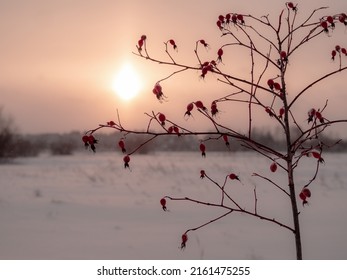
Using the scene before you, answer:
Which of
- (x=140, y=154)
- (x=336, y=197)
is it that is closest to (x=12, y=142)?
(x=140, y=154)

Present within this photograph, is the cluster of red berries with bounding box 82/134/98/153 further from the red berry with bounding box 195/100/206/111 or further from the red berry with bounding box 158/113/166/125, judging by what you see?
the red berry with bounding box 195/100/206/111

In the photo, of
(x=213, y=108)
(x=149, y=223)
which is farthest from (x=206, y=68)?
(x=149, y=223)

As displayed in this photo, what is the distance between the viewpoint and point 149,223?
4.27m

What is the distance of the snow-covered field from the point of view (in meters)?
3.34

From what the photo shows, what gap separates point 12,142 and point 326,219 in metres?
9.95

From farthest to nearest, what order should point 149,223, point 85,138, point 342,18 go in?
point 149,223, point 342,18, point 85,138

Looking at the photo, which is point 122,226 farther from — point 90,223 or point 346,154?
point 346,154

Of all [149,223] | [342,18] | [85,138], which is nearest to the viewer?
[85,138]

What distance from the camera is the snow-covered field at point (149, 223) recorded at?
3340 millimetres

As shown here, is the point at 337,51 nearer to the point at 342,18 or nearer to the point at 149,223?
the point at 342,18

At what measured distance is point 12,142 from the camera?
1241 cm

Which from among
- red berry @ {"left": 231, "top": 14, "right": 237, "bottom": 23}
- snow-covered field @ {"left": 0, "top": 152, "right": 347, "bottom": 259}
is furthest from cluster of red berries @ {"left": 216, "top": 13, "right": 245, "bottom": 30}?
snow-covered field @ {"left": 0, "top": 152, "right": 347, "bottom": 259}

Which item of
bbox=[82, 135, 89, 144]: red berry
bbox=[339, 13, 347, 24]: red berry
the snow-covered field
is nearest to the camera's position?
bbox=[82, 135, 89, 144]: red berry

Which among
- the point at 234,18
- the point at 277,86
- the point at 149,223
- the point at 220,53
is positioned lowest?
the point at 149,223
